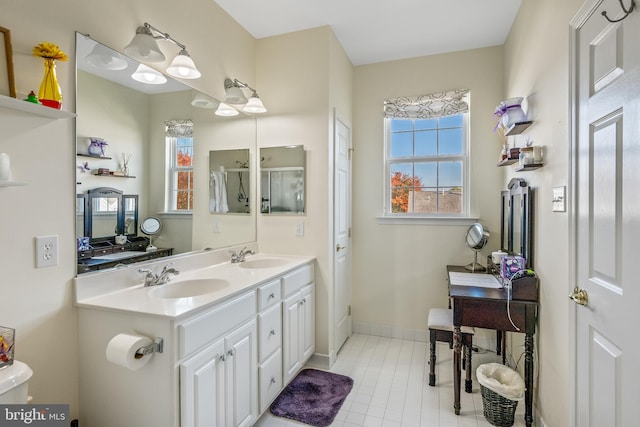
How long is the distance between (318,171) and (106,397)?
1970 millimetres

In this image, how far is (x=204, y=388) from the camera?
4.84 feet

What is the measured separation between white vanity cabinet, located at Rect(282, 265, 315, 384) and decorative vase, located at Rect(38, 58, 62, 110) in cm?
151

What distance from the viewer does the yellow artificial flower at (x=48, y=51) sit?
1.29m

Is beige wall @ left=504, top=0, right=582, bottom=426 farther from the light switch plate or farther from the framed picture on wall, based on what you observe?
the framed picture on wall

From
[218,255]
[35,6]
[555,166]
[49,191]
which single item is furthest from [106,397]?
[555,166]

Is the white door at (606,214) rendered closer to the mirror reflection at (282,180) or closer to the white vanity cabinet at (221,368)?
the white vanity cabinet at (221,368)

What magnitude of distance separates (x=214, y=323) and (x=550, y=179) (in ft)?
6.32

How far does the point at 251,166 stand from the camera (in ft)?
9.34

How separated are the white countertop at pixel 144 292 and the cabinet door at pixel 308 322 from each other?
538mm

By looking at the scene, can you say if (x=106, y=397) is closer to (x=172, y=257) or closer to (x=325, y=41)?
(x=172, y=257)

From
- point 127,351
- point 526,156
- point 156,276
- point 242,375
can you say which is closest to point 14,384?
point 127,351

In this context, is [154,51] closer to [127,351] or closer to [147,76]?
[147,76]

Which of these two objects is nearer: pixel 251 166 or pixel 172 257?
pixel 172 257

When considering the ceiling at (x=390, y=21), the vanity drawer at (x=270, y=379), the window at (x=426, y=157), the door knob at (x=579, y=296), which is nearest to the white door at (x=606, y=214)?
the door knob at (x=579, y=296)
